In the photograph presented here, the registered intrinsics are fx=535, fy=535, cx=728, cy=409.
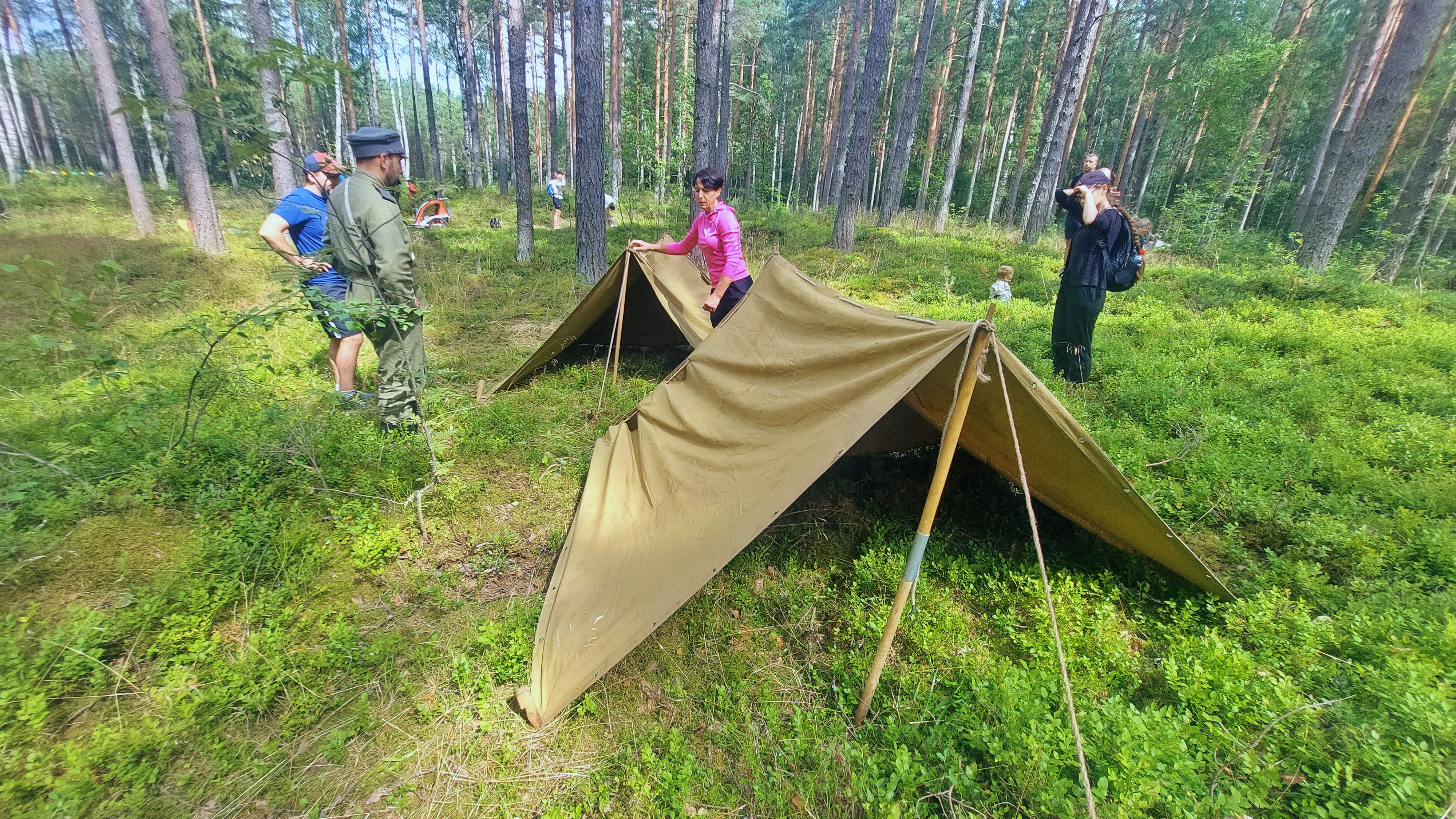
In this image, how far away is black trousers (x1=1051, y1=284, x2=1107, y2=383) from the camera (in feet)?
14.3

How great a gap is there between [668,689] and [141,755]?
6.24 feet

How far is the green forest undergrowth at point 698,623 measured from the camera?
186 cm

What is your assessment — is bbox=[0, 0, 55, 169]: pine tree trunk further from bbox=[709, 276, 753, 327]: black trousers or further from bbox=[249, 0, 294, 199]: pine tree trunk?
bbox=[709, 276, 753, 327]: black trousers

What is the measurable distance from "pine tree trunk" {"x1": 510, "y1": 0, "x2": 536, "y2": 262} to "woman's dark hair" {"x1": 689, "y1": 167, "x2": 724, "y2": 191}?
24.4 feet

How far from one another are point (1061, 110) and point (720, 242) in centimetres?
983

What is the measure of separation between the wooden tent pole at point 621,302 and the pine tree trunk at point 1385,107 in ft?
32.2

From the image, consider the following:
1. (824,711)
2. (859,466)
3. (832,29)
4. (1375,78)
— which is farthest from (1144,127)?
(824,711)

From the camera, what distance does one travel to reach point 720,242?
4160mm

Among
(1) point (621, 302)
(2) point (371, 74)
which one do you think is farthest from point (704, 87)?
(2) point (371, 74)

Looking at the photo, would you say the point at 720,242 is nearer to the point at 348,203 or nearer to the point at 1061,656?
the point at 348,203

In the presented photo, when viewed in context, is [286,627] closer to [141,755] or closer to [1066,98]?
[141,755]

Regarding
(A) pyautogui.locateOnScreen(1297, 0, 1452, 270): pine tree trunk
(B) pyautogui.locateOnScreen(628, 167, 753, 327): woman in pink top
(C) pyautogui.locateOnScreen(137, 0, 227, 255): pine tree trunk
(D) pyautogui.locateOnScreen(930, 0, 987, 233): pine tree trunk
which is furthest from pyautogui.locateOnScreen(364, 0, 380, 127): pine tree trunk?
(A) pyautogui.locateOnScreen(1297, 0, 1452, 270): pine tree trunk

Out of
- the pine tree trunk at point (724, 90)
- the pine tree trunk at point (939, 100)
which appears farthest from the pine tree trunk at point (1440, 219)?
the pine tree trunk at point (724, 90)

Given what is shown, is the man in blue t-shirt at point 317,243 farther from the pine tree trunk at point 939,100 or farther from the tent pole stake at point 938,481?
the pine tree trunk at point 939,100
